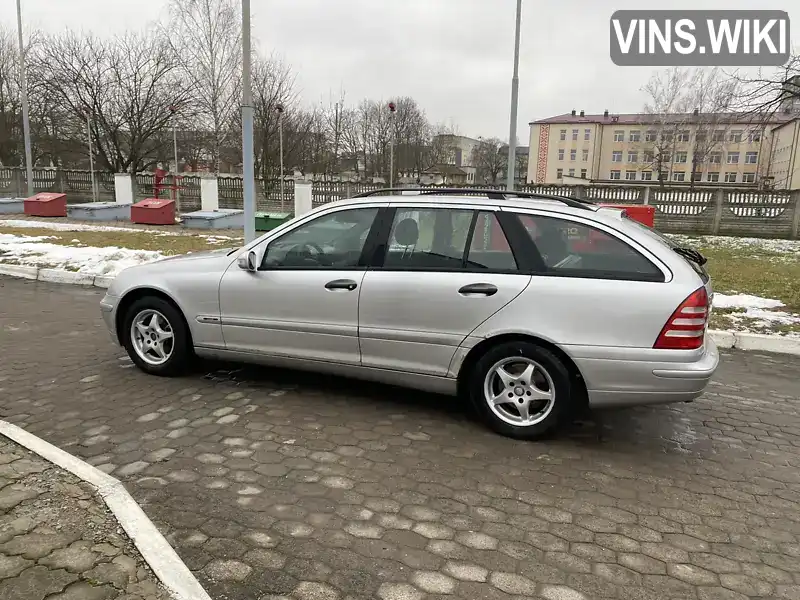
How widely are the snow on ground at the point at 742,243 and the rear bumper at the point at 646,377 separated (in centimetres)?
1429

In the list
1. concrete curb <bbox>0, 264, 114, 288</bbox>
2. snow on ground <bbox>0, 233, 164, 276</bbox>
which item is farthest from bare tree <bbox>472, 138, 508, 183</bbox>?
concrete curb <bbox>0, 264, 114, 288</bbox>

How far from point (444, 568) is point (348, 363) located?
206 cm

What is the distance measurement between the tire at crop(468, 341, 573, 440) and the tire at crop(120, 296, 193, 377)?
2.51m

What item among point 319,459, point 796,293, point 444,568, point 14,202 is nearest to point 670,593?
point 444,568

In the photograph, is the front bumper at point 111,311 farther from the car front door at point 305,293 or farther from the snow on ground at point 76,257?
the snow on ground at point 76,257

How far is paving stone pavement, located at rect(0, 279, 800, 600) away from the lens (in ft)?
8.85

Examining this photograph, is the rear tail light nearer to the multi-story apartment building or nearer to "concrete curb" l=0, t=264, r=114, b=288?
"concrete curb" l=0, t=264, r=114, b=288

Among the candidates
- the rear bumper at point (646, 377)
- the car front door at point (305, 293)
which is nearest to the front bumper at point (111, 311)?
the car front door at point (305, 293)

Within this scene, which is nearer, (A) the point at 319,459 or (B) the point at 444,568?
(B) the point at 444,568

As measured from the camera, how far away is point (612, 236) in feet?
13.2

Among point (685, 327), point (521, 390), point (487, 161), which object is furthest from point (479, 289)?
point (487, 161)

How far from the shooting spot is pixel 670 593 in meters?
2.61

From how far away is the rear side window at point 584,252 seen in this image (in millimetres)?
3900

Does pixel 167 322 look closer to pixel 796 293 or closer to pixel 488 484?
pixel 488 484
